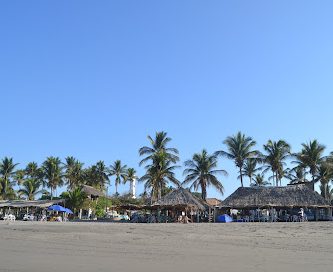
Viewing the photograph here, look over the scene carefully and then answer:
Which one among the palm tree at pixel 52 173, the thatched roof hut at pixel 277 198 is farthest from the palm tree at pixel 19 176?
the thatched roof hut at pixel 277 198

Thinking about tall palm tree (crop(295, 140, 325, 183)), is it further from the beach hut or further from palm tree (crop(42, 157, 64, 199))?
palm tree (crop(42, 157, 64, 199))

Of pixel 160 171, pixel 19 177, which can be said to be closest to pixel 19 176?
pixel 19 177

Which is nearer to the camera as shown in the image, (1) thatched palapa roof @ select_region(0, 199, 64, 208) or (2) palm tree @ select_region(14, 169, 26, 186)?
(1) thatched palapa roof @ select_region(0, 199, 64, 208)

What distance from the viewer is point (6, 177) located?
59.0 m

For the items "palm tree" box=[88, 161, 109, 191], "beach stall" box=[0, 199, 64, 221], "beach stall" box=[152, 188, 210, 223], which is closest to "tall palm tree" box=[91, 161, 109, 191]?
"palm tree" box=[88, 161, 109, 191]

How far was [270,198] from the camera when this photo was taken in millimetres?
36969

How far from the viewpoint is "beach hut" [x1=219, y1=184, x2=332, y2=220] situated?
3581 cm

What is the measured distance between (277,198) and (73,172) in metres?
35.8

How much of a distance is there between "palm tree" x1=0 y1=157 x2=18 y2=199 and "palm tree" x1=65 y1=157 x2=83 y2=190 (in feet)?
25.3

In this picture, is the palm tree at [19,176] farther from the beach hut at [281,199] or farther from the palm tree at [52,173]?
the beach hut at [281,199]

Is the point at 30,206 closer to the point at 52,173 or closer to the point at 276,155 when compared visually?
the point at 52,173

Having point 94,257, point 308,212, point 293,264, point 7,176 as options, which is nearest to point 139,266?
point 94,257

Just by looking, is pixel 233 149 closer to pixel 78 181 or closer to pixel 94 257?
pixel 78 181

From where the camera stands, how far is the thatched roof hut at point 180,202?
3519 centimetres
